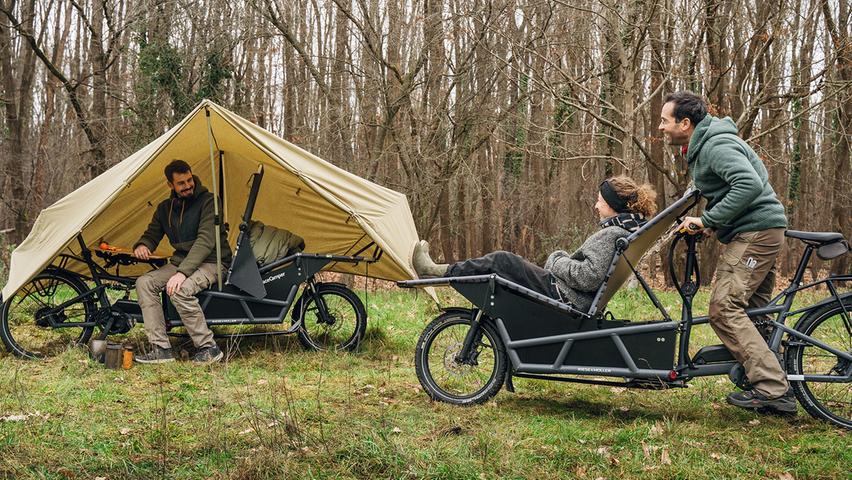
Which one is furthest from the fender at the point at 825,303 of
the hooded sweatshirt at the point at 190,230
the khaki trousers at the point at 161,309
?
the hooded sweatshirt at the point at 190,230

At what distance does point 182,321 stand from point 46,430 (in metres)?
2.24

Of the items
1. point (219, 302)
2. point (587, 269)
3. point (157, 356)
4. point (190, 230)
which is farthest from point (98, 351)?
point (587, 269)

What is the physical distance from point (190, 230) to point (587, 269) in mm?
3716

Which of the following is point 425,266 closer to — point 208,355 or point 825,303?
point 208,355

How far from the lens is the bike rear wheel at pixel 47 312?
6453 millimetres

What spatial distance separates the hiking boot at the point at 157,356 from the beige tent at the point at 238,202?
1.07 m

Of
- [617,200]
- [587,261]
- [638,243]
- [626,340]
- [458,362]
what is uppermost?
[617,200]

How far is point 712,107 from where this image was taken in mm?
11594

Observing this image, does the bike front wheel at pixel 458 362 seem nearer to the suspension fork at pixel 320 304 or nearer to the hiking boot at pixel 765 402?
the hiking boot at pixel 765 402

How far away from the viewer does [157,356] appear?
638cm

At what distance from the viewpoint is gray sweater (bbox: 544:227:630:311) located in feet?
15.3

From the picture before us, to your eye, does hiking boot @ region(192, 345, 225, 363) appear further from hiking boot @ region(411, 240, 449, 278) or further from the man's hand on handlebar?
hiking boot @ region(411, 240, 449, 278)

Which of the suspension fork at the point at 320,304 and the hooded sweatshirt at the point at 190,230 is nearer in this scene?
the hooded sweatshirt at the point at 190,230

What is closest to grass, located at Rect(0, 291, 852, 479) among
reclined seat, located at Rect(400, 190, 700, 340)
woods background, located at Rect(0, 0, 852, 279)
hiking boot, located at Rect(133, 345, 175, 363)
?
hiking boot, located at Rect(133, 345, 175, 363)
